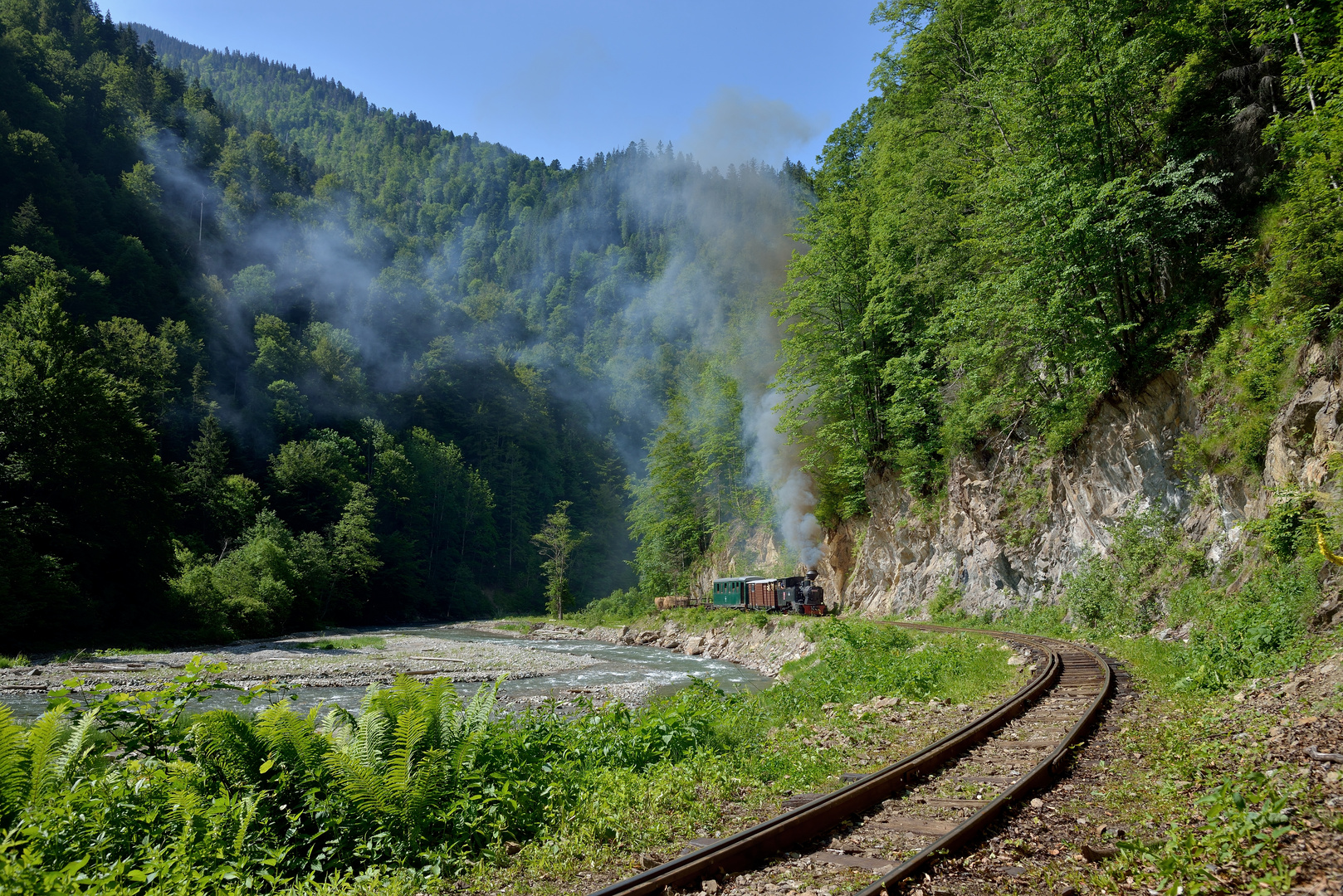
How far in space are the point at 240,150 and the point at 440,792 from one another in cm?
12551

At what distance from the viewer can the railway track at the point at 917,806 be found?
14.4 feet

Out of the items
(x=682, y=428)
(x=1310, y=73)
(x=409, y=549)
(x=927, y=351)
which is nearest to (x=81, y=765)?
(x=1310, y=73)

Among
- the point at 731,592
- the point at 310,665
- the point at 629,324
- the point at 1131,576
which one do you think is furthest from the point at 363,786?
the point at 629,324

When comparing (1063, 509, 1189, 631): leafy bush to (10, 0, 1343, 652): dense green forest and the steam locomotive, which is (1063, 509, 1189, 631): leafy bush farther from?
the steam locomotive

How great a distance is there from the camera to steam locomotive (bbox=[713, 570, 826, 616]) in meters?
32.0

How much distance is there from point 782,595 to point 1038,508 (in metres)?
14.4

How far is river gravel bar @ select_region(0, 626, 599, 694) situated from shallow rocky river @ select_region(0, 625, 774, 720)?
4 cm

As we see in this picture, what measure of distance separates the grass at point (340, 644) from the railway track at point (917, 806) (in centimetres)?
3325

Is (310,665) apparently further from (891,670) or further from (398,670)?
(891,670)

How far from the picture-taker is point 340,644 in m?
36.0

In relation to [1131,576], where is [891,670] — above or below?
below

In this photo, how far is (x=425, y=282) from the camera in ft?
467

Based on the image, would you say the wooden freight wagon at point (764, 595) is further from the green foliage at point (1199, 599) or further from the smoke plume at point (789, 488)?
the green foliage at point (1199, 599)

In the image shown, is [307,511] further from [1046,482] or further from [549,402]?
[549,402]
